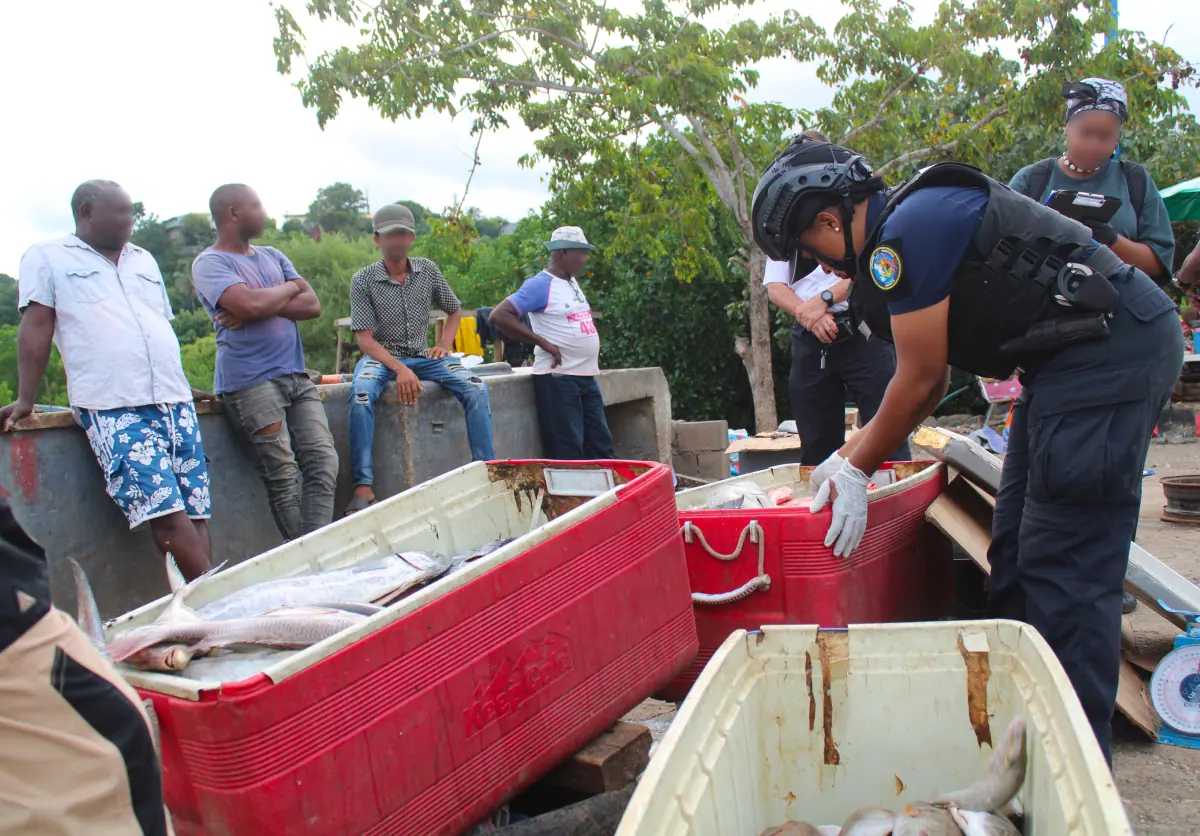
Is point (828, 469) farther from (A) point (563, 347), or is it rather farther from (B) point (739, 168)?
(B) point (739, 168)

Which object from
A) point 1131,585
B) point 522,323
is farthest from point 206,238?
point 1131,585

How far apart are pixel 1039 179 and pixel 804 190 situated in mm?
1920

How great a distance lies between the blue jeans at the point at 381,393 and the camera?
5.03 meters

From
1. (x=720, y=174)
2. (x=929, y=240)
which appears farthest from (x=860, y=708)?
(x=720, y=174)

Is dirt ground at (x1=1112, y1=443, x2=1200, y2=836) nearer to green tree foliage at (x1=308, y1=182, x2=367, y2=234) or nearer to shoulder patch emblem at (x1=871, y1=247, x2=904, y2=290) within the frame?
shoulder patch emblem at (x1=871, y1=247, x2=904, y2=290)

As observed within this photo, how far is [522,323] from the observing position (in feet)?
20.2

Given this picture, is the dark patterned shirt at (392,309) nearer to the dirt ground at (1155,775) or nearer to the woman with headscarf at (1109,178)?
the woman with headscarf at (1109,178)

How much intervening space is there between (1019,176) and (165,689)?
3.71m

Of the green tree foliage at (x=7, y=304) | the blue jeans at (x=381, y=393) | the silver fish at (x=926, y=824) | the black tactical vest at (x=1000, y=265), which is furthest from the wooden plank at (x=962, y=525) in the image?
the green tree foliage at (x=7, y=304)

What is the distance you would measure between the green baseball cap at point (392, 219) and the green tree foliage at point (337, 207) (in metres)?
60.0

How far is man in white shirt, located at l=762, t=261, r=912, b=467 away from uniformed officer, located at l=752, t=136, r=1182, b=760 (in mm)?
1677

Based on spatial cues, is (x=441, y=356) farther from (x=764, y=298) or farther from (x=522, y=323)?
(x=764, y=298)

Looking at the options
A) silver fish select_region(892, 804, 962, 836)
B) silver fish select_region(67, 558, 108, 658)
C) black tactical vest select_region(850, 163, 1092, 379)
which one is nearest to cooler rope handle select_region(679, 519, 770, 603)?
black tactical vest select_region(850, 163, 1092, 379)

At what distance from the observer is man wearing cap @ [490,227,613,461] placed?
617 cm
